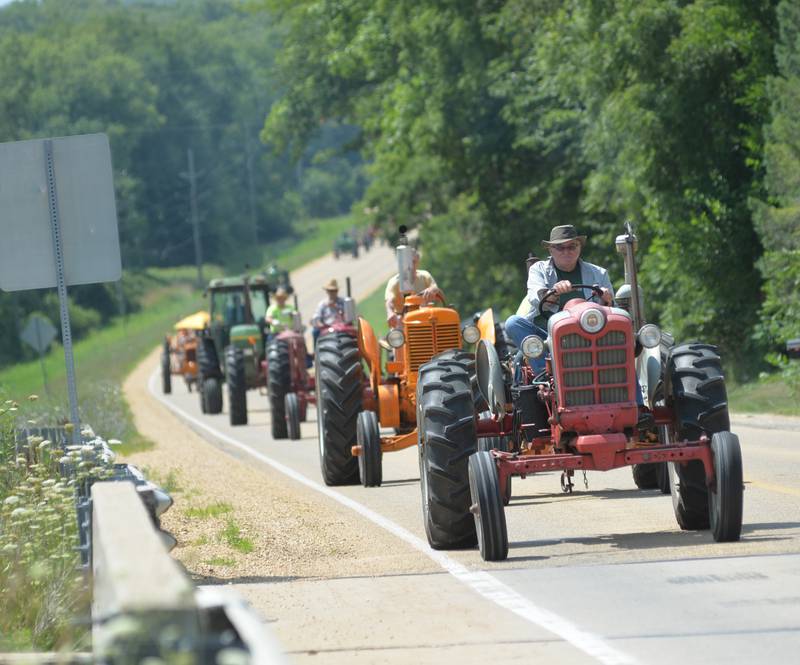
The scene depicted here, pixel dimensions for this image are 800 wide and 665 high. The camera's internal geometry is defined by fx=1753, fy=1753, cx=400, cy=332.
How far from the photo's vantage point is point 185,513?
50.9 feet

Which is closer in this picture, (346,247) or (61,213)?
(61,213)

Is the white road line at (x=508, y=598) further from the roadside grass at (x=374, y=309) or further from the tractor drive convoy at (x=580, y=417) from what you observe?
the roadside grass at (x=374, y=309)

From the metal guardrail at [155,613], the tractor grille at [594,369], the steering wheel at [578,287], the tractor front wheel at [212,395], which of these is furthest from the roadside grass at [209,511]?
the tractor front wheel at [212,395]

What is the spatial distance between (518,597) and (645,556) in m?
1.51

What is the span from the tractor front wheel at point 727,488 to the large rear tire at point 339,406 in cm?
674

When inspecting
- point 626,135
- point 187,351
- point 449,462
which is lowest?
point 187,351

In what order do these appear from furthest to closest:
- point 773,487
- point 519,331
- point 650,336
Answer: point 773,487 < point 519,331 < point 650,336

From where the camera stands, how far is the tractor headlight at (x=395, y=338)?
1694 centimetres

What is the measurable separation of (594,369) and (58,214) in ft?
11.9

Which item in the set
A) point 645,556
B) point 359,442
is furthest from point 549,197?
point 645,556

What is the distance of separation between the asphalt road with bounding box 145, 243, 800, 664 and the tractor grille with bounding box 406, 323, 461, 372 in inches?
101

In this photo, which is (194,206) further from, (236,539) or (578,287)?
(578,287)

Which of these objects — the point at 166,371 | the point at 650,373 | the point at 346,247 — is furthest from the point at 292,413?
the point at 346,247

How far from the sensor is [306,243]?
13425 centimetres
